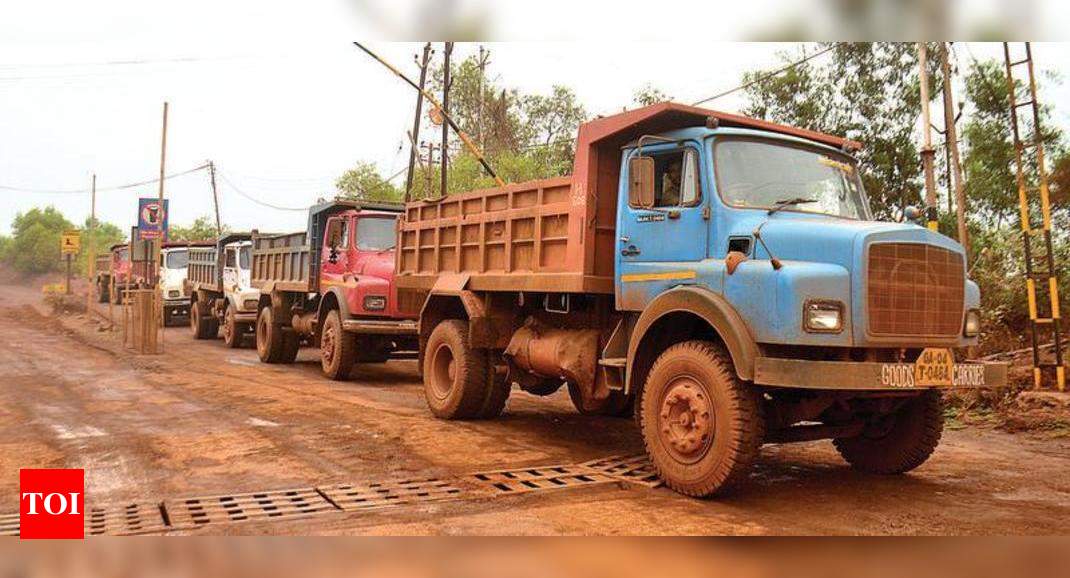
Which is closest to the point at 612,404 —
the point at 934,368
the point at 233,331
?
the point at 934,368

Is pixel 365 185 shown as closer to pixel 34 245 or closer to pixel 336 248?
pixel 336 248

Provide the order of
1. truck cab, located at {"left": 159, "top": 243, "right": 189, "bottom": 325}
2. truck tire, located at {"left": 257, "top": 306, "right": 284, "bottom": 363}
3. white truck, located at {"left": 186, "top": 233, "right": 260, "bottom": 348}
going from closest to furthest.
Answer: truck tire, located at {"left": 257, "top": 306, "right": 284, "bottom": 363} → white truck, located at {"left": 186, "top": 233, "right": 260, "bottom": 348} → truck cab, located at {"left": 159, "top": 243, "right": 189, "bottom": 325}

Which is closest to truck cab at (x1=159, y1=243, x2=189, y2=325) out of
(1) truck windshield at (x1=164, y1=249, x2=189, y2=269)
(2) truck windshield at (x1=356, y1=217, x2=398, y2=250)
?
(1) truck windshield at (x1=164, y1=249, x2=189, y2=269)

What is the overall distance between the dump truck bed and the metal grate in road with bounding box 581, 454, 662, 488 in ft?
26.8

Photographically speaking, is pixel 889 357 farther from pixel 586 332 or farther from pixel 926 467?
pixel 586 332

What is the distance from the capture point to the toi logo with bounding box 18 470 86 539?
7.77ft

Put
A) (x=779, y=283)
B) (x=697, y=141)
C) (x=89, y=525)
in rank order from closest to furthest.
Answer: (x=89, y=525), (x=779, y=283), (x=697, y=141)

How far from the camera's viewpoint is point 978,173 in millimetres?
18422

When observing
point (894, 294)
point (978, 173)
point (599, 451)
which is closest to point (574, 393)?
point (599, 451)

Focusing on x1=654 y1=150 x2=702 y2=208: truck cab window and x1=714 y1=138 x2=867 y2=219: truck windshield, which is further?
x1=654 y1=150 x2=702 y2=208: truck cab window

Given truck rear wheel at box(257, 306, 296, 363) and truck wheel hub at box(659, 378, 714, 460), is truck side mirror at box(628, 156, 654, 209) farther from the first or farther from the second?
truck rear wheel at box(257, 306, 296, 363)

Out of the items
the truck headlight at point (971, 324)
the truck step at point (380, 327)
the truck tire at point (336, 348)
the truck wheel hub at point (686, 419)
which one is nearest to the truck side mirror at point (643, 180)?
the truck wheel hub at point (686, 419)

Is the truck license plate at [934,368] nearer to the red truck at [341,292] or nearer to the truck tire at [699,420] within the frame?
the truck tire at [699,420]
